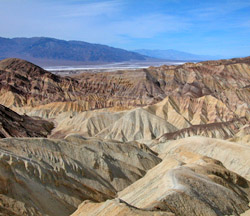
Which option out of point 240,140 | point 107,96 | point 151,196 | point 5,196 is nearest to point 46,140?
point 5,196

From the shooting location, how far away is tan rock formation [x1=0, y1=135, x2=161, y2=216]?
2766 cm

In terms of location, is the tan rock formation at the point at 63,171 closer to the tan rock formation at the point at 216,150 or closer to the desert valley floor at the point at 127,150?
the desert valley floor at the point at 127,150

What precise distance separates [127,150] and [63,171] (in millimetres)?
12355

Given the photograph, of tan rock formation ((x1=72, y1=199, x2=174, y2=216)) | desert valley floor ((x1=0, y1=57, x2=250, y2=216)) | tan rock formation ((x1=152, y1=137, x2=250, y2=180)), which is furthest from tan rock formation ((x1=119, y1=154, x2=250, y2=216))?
tan rock formation ((x1=152, y1=137, x2=250, y2=180))

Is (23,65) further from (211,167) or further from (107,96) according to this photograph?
(211,167)

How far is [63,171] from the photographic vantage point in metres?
33.8

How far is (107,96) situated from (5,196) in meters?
86.4

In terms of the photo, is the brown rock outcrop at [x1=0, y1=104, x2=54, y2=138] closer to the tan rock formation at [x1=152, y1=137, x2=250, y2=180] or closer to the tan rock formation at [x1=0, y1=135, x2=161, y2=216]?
the tan rock formation at [x1=152, y1=137, x2=250, y2=180]

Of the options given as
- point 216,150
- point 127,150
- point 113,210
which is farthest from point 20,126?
point 113,210

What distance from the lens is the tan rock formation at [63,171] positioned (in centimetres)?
2766

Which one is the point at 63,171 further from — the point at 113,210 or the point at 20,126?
the point at 20,126

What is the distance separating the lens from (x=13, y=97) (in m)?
109

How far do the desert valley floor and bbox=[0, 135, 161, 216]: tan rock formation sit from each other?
99 mm

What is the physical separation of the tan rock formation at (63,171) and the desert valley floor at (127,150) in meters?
0.10
